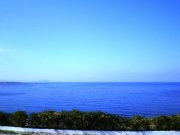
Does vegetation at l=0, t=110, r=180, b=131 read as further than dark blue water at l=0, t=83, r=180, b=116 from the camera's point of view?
No

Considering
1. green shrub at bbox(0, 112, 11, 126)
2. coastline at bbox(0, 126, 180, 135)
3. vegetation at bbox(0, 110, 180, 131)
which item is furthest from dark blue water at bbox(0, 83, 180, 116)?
coastline at bbox(0, 126, 180, 135)

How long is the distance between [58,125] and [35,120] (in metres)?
1.50

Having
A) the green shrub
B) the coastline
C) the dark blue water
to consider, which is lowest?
the dark blue water

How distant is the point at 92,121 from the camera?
19.2 meters

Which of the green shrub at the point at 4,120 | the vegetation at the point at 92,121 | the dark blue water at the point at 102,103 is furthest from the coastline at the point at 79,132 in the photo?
the dark blue water at the point at 102,103

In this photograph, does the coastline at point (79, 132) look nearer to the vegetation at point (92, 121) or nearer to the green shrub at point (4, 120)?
the vegetation at point (92, 121)

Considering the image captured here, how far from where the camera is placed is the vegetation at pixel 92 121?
18.9m

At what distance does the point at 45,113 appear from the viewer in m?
19.8

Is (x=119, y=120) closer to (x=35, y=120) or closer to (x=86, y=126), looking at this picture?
(x=86, y=126)

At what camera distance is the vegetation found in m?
18.9

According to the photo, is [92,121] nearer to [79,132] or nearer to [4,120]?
[79,132]

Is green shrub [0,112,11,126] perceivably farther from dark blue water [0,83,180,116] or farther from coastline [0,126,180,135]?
dark blue water [0,83,180,116]

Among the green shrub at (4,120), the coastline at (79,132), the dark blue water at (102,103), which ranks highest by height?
the green shrub at (4,120)

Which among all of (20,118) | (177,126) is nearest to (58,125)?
(20,118)
